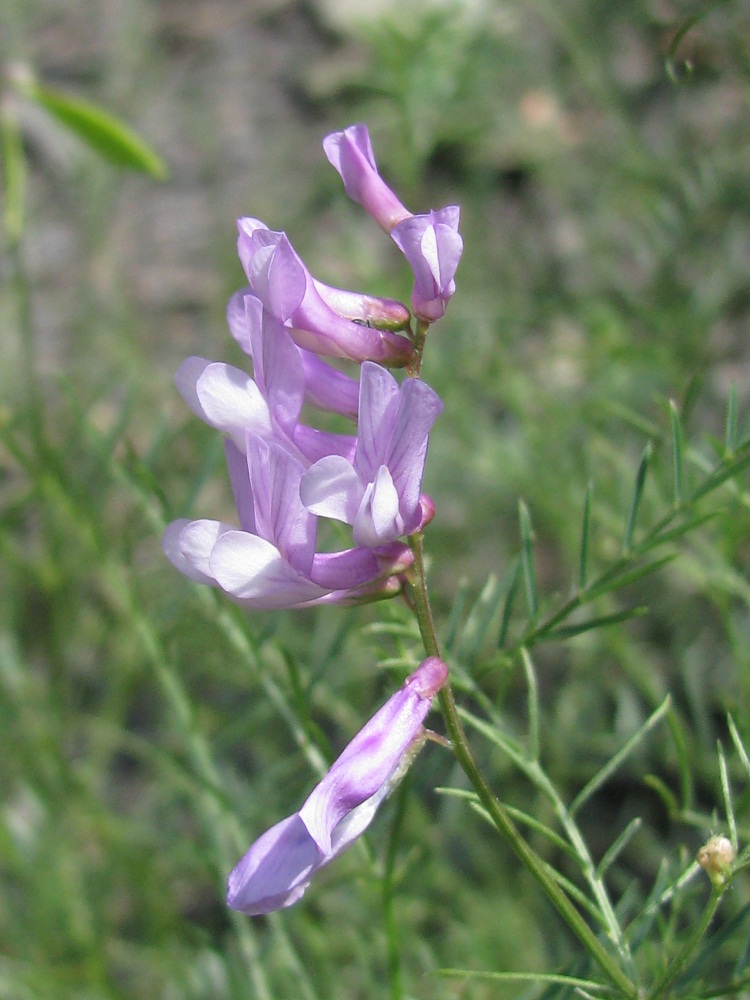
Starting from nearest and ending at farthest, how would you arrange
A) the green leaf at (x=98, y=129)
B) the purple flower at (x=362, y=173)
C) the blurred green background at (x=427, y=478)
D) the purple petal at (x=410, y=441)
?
the purple petal at (x=410, y=441), the purple flower at (x=362, y=173), the blurred green background at (x=427, y=478), the green leaf at (x=98, y=129)

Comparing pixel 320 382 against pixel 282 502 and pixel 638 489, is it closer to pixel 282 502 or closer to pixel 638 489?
pixel 282 502

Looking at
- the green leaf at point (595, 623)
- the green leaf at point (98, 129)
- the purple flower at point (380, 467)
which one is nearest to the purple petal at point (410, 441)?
the purple flower at point (380, 467)

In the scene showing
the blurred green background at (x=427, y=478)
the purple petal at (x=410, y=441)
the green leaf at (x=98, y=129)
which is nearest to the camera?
the purple petal at (x=410, y=441)

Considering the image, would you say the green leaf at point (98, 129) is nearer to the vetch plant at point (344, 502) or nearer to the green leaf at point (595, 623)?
the vetch plant at point (344, 502)

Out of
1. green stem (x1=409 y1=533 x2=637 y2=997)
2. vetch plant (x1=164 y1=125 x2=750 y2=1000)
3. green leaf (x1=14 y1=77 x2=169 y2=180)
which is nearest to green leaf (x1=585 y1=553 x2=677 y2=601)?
vetch plant (x1=164 y1=125 x2=750 y2=1000)

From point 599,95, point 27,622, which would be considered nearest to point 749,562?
point 599,95

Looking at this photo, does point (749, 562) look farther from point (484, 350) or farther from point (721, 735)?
point (484, 350)

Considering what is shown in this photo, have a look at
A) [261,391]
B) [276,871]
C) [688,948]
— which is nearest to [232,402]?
[261,391]
